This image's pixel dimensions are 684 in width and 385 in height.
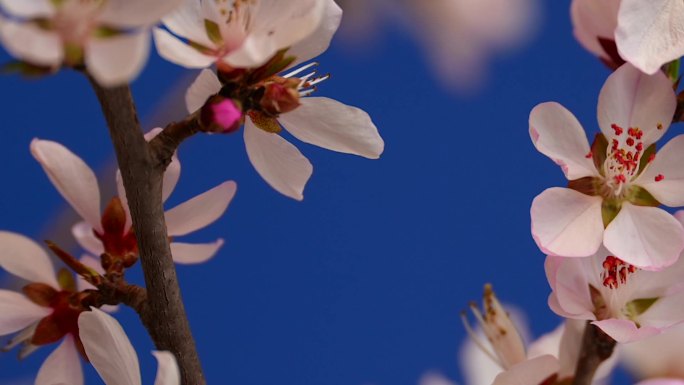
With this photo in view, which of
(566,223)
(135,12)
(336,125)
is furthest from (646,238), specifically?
(135,12)

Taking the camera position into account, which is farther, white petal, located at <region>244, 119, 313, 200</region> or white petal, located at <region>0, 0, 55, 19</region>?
white petal, located at <region>244, 119, 313, 200</region>

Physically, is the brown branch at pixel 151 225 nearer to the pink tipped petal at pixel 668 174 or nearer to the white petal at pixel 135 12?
the white petal at pixel 135 12

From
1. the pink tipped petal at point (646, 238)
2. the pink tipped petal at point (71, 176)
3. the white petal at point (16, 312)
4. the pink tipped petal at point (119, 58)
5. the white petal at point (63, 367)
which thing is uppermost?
the pink tipped petal at point (71, 176)

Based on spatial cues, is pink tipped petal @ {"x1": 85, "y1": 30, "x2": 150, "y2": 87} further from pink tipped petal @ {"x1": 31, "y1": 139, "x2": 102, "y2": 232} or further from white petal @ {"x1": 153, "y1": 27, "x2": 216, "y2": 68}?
pink tipped petal @ {"x1": 31, "y1": 139, "x2": 102, "y2": 232}

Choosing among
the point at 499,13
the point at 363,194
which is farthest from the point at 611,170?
the point at 363,194

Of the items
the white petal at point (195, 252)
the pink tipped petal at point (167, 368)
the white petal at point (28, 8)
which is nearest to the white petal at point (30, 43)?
the white petal at point (28, 8)

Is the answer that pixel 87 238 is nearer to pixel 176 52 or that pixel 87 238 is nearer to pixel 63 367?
pixel 63 367

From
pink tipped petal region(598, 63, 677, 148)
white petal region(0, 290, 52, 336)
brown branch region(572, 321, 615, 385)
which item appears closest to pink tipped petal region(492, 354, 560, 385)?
brown branch region(572, 321, 615, 385)

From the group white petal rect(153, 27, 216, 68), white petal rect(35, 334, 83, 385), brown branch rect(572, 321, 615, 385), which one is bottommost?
brown branch rect(572, 321, 615, 385)
